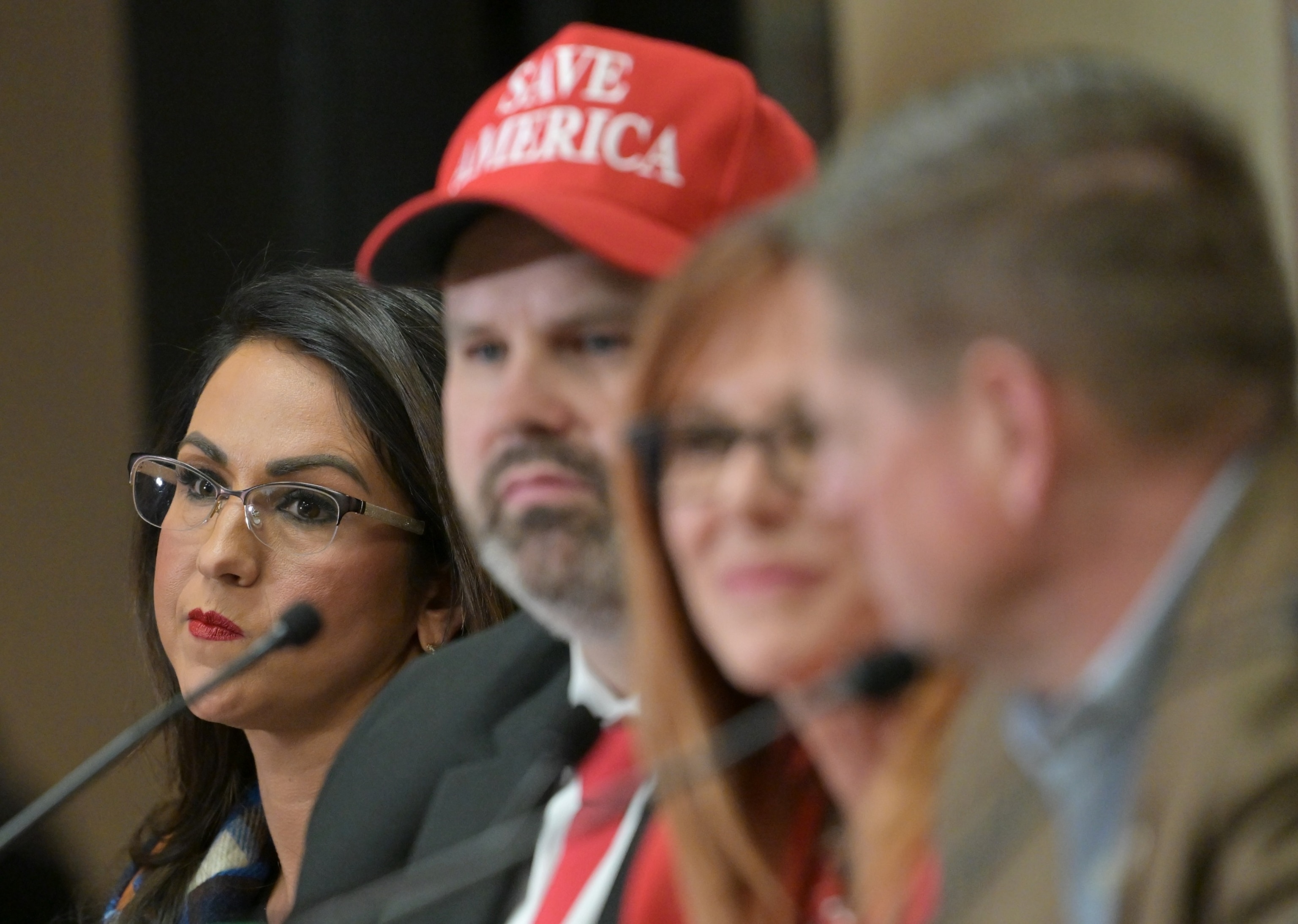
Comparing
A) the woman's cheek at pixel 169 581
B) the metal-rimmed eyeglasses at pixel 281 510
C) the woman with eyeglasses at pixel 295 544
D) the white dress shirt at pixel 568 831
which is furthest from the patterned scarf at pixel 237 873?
the white dress shirt at pixel 568 831

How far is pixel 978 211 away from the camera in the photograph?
2.09 ft

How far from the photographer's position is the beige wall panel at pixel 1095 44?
1.47 m

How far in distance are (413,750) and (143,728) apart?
0.75 ft

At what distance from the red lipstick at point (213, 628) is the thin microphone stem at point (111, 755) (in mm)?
316

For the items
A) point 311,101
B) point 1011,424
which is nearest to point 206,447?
point 311,101

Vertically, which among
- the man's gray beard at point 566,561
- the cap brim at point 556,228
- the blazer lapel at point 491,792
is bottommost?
the blazer lapel at point 491,792

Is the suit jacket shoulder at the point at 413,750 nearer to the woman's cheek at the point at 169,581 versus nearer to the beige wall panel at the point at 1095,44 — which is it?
the woman's cheek at the point at 169,581

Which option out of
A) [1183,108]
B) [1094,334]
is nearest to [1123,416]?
[1094,334]

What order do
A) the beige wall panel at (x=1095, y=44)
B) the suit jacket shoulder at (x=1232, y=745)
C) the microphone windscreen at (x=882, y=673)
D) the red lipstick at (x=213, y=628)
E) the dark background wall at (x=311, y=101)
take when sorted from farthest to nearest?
the dark background wall at (x=311, y=101)
the red lipstick at (x=213, y=628)
the beige wall panel at (x=1095, y=44)
the microphone windscreen at (x=882, y=673)
the suit jacket shoulder at (x=1232, y=745)

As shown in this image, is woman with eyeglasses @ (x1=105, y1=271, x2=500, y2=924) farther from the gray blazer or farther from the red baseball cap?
the red baseball cap

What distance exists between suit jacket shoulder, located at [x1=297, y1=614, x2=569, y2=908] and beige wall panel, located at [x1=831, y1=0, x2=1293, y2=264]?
2.27 feet

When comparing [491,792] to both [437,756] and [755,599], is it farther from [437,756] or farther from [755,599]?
[755,599]

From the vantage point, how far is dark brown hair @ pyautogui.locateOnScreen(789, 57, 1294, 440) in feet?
2.03

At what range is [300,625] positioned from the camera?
1296mm
